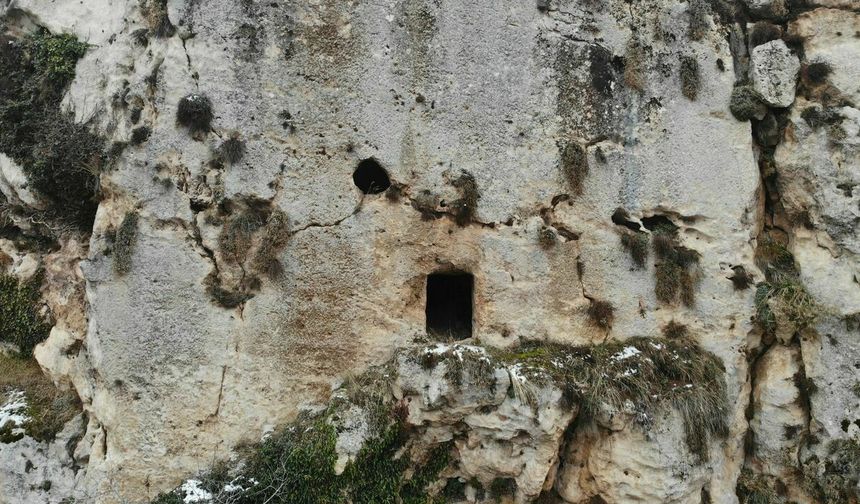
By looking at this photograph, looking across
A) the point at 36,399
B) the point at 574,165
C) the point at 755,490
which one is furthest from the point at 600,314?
the point at 36,399

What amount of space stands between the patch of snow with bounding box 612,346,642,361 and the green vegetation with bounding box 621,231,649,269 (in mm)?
1011

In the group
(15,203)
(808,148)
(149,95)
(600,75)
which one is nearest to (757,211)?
(808,148)

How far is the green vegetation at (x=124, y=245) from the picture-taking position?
21.9ft

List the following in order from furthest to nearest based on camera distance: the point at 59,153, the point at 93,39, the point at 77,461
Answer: the point at 93,39 → the point at 59,153 → the point at 77,461

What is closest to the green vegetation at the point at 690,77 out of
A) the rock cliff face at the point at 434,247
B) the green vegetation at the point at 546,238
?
the rock cliff face at the point at 434,247

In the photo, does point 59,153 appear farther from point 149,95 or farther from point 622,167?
point 622,167

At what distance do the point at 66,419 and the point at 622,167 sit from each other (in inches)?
281

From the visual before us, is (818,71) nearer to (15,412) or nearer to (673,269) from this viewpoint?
(673,269)

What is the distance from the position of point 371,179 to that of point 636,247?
330 cm

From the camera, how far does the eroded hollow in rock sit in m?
7.39

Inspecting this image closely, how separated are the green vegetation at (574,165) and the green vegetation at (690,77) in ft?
5.34

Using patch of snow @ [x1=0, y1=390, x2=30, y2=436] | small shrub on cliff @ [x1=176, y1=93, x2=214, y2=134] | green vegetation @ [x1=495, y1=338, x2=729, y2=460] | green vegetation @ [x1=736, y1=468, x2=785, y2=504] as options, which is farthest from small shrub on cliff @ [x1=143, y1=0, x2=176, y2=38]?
green vegetation @ [x1=736, y1=468, x2=785, y2=504]

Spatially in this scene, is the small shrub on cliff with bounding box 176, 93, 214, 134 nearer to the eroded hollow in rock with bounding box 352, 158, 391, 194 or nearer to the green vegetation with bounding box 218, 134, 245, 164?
the green vegetation with bounding box 218, 134, 245, 164

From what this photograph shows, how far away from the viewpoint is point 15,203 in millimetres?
7867
